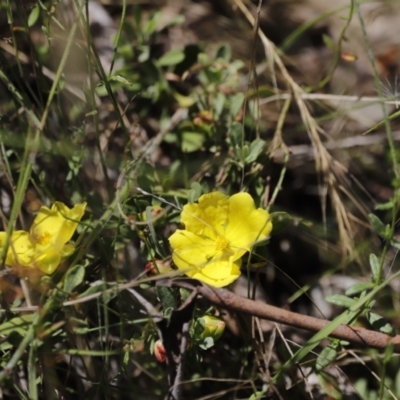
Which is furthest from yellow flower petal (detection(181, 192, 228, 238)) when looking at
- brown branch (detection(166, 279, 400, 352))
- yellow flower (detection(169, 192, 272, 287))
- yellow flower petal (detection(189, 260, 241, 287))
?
brown branch (detection(166, 279, 400, 352))

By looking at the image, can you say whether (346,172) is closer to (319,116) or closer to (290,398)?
(319,116)

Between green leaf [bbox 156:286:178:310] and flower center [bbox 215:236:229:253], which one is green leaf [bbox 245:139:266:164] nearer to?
flower center [bbox 215:236:229:253]

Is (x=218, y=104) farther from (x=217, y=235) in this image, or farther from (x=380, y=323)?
(x=380, y=323)

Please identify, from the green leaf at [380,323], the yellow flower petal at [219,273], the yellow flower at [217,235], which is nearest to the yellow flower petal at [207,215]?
the yellow flower at [217,235]

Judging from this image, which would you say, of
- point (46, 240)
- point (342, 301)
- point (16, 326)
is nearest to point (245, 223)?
point (342, 301)

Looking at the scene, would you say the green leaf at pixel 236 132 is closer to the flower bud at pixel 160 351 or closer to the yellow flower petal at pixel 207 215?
the yellow flower petal at pixel 207 215

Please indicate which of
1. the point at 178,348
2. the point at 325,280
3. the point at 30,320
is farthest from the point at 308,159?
the point at 30,320
